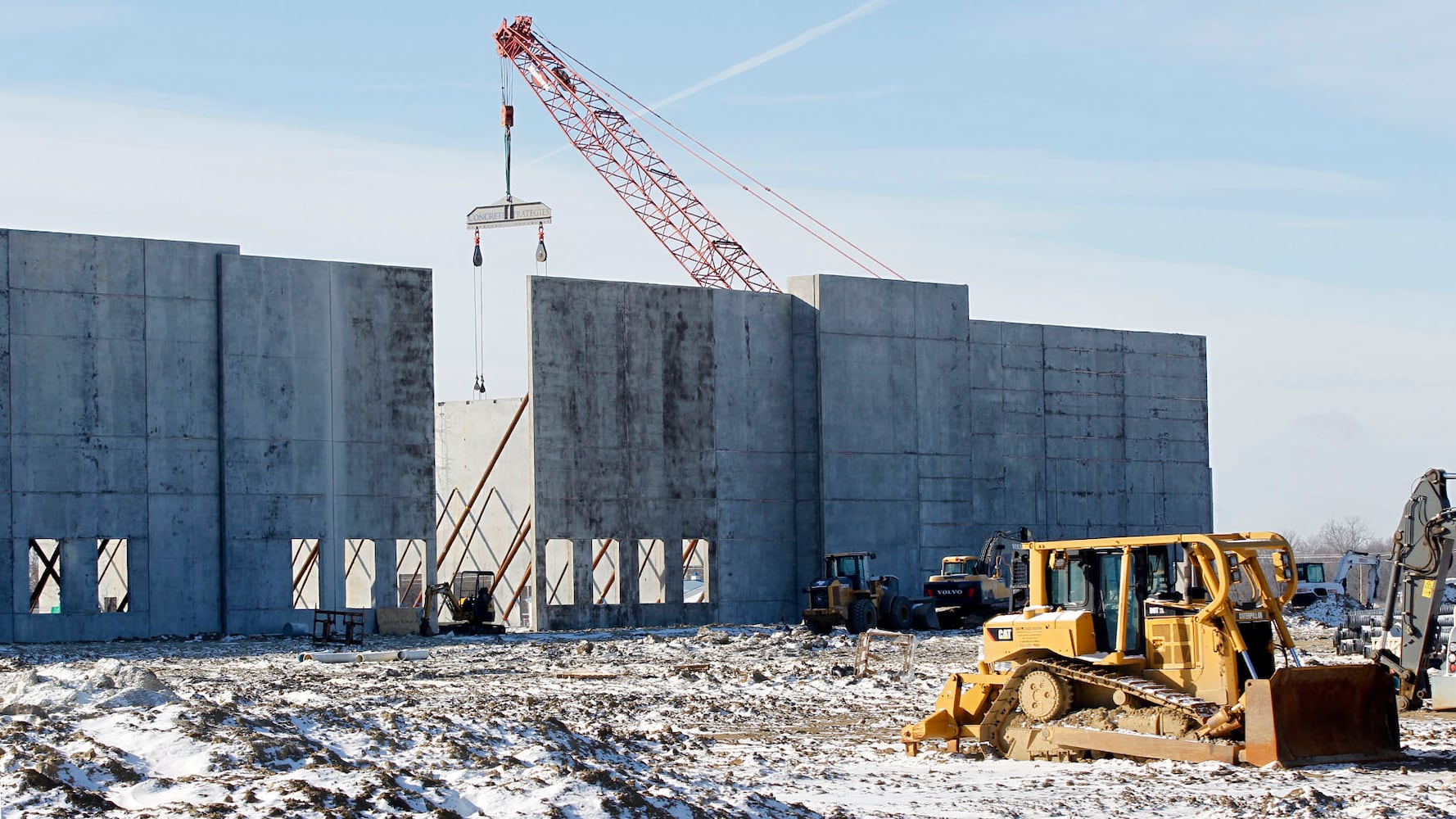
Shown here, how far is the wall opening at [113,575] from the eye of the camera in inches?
1452

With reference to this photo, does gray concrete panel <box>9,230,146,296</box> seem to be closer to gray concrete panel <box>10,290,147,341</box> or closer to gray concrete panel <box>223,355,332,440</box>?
gray concrete panel <box>10,290,147,341</box>

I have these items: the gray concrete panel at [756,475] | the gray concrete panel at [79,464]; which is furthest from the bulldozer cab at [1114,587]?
the gray concrete panel at [756,475]

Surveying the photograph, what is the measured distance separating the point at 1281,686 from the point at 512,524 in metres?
37.3

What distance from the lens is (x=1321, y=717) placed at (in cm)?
1362

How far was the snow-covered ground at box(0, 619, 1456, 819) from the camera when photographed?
1055 cm

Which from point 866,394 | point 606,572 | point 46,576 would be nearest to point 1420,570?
point 866,394

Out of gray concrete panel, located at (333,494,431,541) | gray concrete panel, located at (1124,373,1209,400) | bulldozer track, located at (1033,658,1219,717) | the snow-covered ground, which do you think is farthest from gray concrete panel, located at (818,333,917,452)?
bulldozer track, located at (1033,658,1219,717)

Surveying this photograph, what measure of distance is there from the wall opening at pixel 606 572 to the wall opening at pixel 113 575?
36.5 feet

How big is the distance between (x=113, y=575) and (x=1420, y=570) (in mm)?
43121

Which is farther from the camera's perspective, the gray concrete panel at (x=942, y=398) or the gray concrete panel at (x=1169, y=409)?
the gray concrete panel at (x=1169, y=409)

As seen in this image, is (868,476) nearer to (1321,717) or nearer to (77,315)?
(77,315)

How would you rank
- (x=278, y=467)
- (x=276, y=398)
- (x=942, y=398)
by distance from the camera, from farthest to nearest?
(x=942, y=398)
(x=276, y=398)
(x=278, y=467)

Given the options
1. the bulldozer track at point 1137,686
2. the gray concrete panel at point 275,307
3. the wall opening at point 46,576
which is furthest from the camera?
the gray concrete panel at point 275,307

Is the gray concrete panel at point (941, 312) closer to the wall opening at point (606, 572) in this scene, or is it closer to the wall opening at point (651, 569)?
the wall opening at point (651, 569)
